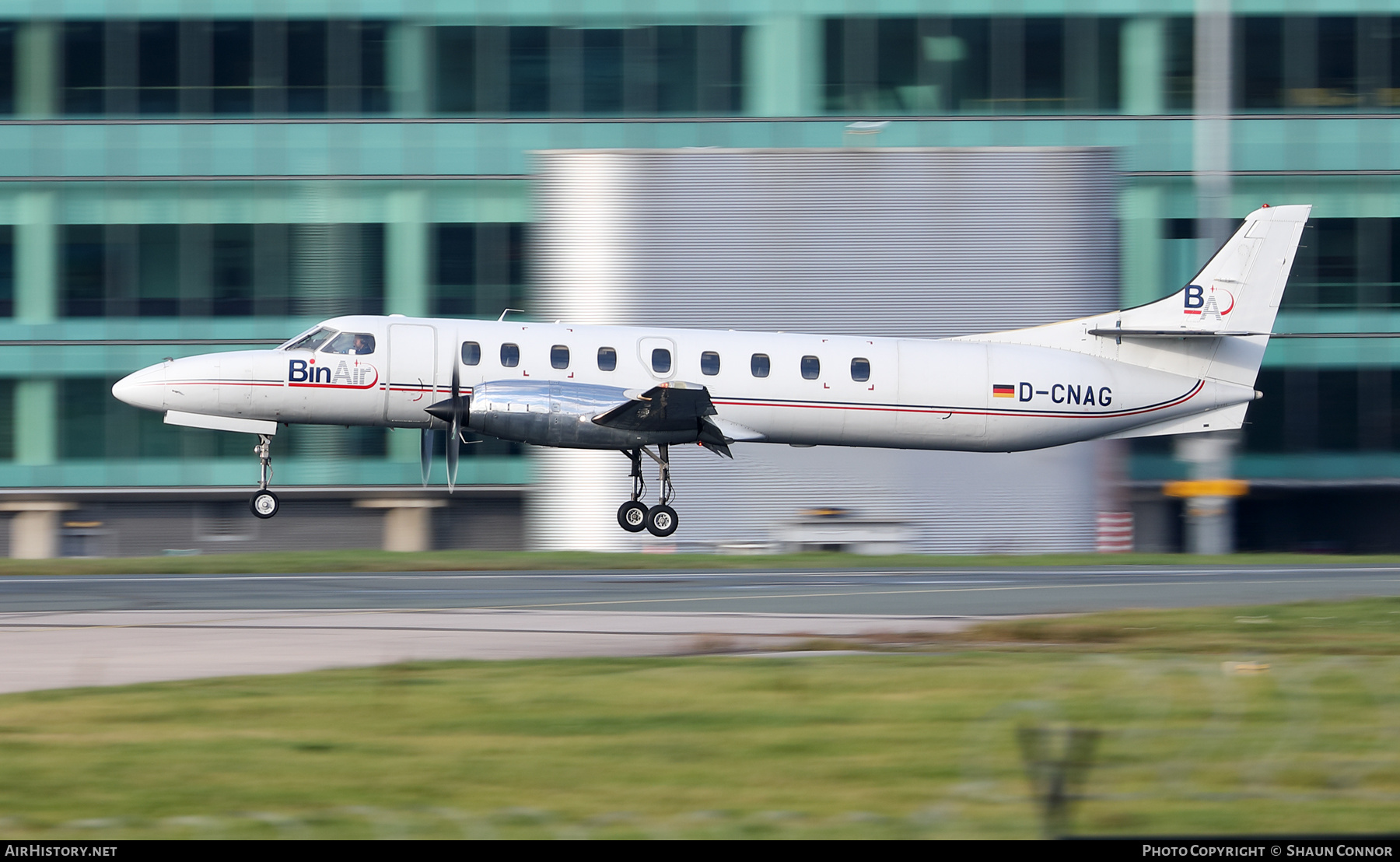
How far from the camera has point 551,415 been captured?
78.9 feet

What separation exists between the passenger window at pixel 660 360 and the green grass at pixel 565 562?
3551 mm

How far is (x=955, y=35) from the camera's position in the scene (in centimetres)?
3594

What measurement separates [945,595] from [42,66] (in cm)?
2839

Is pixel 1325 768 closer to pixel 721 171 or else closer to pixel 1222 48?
pixel 721 171

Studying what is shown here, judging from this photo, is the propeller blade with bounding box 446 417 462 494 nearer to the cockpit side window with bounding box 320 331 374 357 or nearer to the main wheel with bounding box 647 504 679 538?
the cockpit side window with bounding box 320 331 374 357

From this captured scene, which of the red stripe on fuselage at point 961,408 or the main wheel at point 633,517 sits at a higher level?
the red stripe on fuselage at point 961,408

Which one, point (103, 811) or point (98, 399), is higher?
point (98, 399)

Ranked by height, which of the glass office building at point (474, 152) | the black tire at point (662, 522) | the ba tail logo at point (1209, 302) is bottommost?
the black tire at point (662, 522)

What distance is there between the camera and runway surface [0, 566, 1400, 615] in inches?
733

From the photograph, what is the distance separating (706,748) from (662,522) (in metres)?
15.9

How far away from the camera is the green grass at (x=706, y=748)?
786 centimetres

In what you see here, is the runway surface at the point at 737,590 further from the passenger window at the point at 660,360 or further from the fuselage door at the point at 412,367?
the passenger window at the point at 660,360

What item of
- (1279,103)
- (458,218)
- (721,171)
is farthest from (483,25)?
(1279,103)

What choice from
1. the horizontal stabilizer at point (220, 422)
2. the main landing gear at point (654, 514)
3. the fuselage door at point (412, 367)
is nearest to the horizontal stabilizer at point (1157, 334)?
the main landing gear at point (654, 514)
